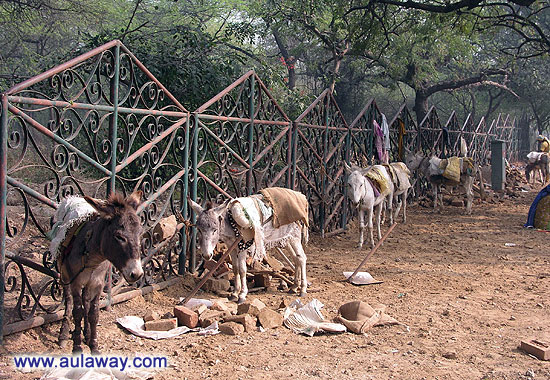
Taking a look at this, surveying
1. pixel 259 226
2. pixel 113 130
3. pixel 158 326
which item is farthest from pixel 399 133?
pixel 158 326

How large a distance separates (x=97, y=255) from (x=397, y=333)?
3.30 m

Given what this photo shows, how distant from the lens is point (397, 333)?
611 centimetres

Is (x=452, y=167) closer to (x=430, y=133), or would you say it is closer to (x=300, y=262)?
(x=430, y=133)

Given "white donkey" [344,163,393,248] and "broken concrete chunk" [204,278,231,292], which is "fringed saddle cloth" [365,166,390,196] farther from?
"broken concrete chunk" [204,278,231,292]

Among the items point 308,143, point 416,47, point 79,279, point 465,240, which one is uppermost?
point 416,47

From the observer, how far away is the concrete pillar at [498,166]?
20.9 meters

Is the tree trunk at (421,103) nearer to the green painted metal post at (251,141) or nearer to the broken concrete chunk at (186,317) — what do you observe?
the green painted metal post at (251,141)

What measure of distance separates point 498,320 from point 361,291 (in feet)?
6.49

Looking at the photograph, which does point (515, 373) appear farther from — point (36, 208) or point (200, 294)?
point (36, 208)

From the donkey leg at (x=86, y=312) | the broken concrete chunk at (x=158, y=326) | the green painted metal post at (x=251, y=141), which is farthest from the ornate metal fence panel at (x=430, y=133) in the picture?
the donkey leg at (x=86, y=312)

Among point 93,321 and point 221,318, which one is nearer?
point 93,321

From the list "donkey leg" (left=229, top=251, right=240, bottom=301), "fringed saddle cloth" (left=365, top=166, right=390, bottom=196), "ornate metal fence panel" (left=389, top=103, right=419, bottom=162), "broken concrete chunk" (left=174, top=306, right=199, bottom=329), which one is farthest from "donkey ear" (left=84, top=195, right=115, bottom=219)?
"ornate metal fence panel" (left=389, top=103, right=419, bottom=162)

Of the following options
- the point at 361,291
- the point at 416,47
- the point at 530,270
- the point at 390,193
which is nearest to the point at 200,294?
the point at 361,291

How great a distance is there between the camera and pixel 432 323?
6.46 metres
